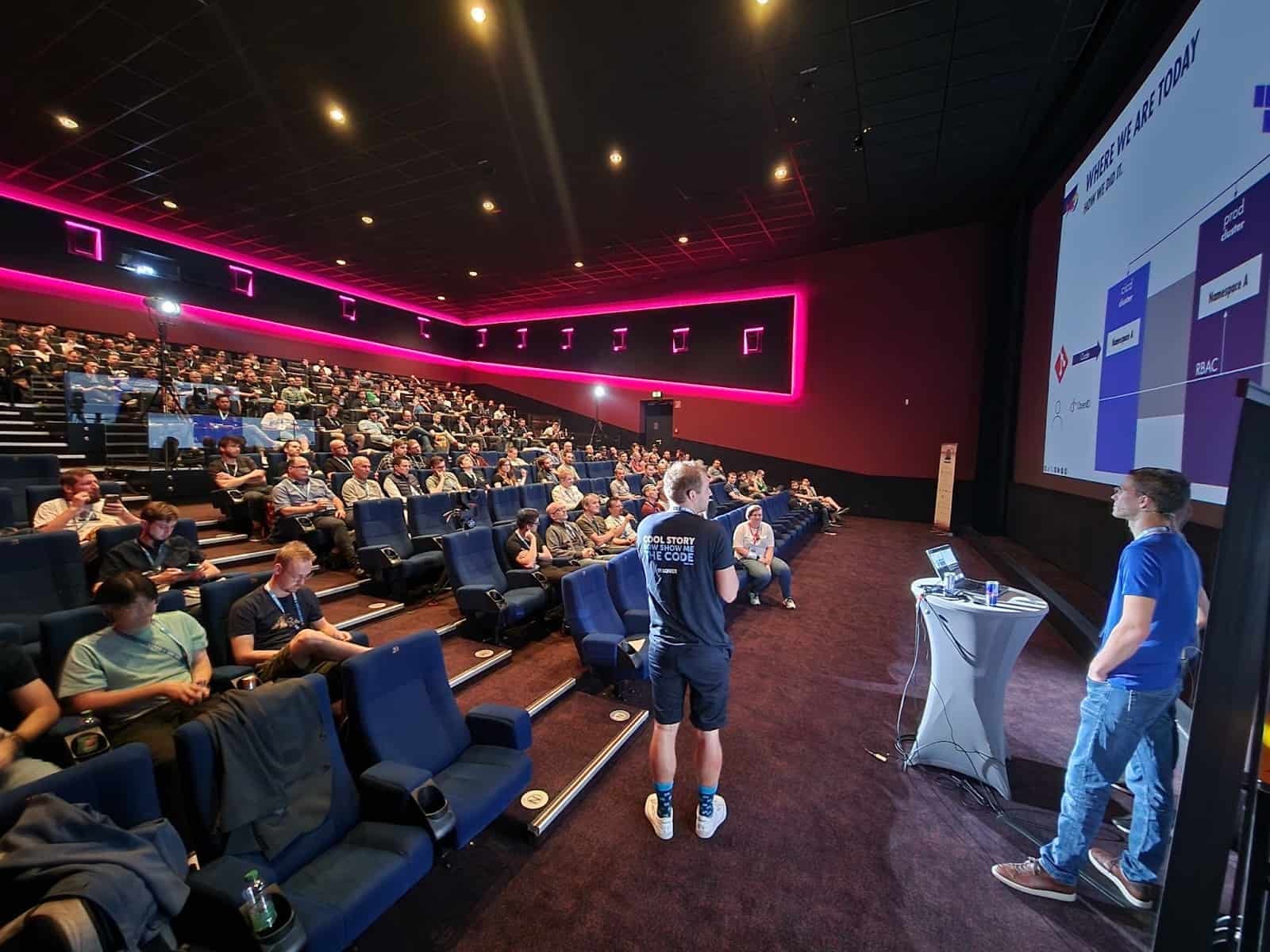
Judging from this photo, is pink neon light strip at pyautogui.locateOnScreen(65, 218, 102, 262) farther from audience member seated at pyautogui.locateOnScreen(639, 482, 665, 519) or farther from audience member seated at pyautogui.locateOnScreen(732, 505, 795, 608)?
audience member seated at pyautogui.locateOnScreen(732, 505, 795, 608)

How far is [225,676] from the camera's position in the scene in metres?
2.41

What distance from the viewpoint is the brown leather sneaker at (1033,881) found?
6.17 ft

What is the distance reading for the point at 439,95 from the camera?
5.73m

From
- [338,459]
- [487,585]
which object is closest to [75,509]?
[338,459]

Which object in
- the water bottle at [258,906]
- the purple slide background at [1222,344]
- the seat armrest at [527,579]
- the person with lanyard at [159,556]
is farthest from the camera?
the seat armrest at [527,579]

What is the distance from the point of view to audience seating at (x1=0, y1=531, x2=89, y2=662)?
2.78 m

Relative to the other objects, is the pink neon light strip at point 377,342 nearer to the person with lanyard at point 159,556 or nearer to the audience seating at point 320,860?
the person with lanyard at point 159,556

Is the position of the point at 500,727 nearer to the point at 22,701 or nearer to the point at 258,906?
the point at 258,906

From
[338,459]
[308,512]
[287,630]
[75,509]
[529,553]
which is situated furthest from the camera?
[338,459]

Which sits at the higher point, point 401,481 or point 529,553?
point 401,481

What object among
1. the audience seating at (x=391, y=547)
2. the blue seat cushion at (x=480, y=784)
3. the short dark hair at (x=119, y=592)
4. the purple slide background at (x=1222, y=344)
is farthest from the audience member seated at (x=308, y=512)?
the purple slide background at (x=1222, y=344)

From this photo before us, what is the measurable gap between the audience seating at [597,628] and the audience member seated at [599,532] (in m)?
1.51

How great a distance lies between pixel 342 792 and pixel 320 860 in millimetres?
202

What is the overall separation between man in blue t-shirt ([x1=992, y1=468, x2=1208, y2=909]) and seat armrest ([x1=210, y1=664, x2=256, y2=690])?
3.27 meters
